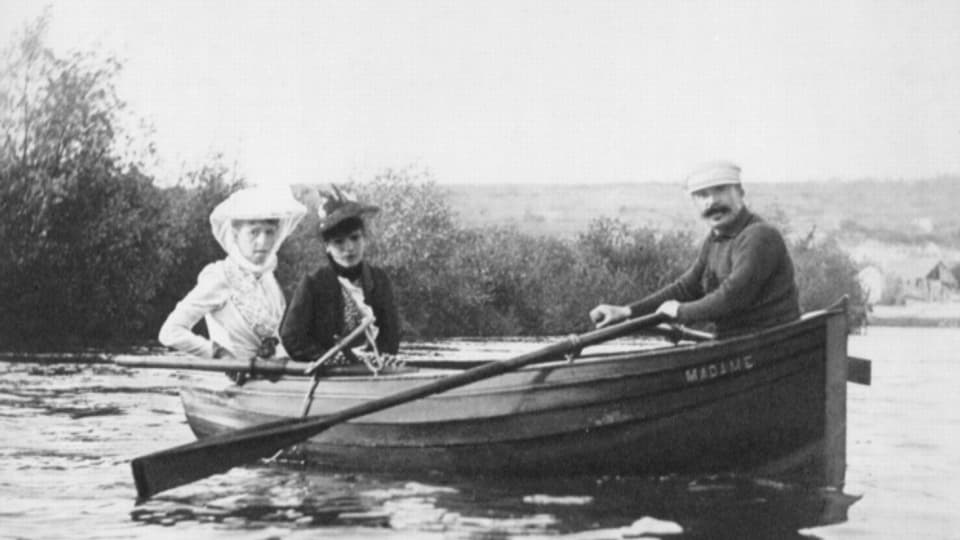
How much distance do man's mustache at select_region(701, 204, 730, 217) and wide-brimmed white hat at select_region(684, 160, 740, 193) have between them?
0.33 ft

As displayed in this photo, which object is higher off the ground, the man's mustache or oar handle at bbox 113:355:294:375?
the man's mustache

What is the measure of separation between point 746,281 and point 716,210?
0.39m

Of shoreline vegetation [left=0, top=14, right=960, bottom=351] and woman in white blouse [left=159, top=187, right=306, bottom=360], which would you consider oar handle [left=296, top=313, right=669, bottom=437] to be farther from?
shoreline vegetation [left=0, top=14, right=960, bottom=351]

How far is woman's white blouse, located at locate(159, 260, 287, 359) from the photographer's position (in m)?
6.14

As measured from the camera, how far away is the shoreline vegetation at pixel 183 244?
10.8 m

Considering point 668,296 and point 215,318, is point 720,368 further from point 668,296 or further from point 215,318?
point 215,318

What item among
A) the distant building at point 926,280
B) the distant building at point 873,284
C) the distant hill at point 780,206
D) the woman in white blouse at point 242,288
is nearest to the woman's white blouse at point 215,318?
the woman in white blouse at point 242,288

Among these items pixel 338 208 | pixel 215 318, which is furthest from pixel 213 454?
pixel 338 208

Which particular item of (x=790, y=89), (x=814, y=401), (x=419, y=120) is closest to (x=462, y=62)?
(x=419, y=120)

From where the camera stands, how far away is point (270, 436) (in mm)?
5621

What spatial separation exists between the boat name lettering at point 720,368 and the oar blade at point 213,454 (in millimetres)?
1669

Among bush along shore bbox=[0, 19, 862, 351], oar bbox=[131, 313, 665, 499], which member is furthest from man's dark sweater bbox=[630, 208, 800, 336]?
bush along shore bbox=[0, 19, 862, 351]

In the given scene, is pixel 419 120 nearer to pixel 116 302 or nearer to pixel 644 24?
pixel 644 24

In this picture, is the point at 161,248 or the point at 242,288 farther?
the point at 161,248
